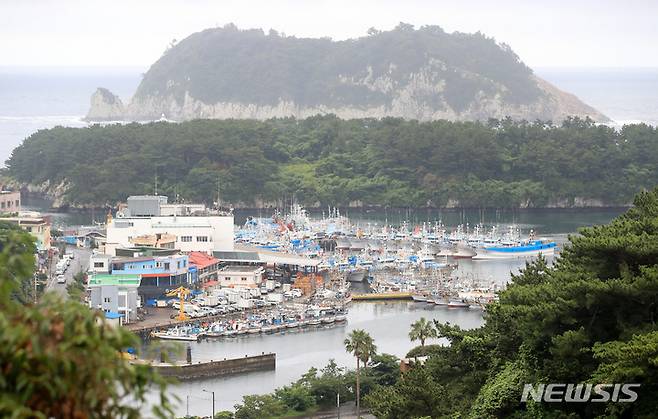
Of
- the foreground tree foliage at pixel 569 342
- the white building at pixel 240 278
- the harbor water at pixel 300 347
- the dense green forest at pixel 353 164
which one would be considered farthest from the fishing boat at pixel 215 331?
the dense green forest at pixel 353 164

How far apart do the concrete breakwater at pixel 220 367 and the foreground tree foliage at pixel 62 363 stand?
15.7 metres

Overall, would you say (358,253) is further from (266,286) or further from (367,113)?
(367,113)

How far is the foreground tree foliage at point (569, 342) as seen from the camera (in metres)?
10.6

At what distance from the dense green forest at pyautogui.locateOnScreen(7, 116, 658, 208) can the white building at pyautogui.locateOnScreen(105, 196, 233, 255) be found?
12.9 meters

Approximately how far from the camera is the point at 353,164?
50.8m

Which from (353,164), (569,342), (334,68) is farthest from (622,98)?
(569,342)

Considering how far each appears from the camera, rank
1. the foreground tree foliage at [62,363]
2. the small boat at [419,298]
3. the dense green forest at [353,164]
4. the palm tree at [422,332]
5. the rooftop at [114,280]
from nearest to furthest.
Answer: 1. the foreground tree foliage at [62,363]
2. the palm tree at [422,332]
3. the rooftop at [114,280]
4. the small boat at [419,298]
5. the dense green forest at [353,164]

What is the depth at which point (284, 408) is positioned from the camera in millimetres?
17547

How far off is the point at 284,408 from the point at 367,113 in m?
78.6

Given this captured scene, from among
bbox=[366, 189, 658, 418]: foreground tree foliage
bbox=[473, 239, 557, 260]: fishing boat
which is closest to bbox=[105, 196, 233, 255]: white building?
bbox=[473, 239, 557, 260]: fishing boat

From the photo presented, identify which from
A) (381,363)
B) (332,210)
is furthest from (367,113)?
(381,363)

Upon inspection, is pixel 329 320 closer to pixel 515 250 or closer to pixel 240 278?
pixel 240 278

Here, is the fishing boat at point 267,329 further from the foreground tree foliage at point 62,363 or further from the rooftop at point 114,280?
the foreground tree foliage at point 62,363

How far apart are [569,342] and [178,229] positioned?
20614mm
